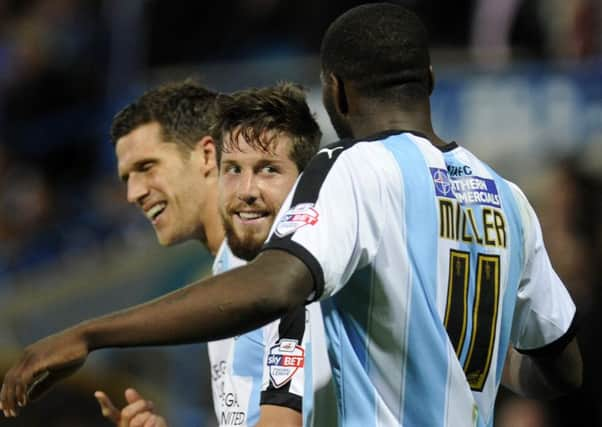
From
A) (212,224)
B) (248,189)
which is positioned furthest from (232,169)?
(212,224)

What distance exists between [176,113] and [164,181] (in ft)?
1.00

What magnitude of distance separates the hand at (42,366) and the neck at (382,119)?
958 millimetres

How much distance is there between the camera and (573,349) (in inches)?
145

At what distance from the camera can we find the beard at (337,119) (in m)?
3.28

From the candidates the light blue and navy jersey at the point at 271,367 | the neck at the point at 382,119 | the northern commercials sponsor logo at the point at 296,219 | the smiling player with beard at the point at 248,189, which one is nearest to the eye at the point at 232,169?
the smiling player with beard at the point at 248,189

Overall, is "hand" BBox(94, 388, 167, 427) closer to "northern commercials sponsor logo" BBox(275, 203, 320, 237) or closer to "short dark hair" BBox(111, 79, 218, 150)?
"short dark hair" BBox(111, 79, 218, 150)

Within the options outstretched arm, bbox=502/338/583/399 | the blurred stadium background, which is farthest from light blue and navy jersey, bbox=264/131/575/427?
the blurred stadium background

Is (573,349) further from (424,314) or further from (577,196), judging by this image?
(577,196)

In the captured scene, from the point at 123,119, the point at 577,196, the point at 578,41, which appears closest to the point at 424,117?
the point at 123,119

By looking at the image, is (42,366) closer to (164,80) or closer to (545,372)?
(545,372)

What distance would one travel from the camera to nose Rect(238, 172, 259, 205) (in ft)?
13.2

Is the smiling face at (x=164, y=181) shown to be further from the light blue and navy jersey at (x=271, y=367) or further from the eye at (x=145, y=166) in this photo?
the light blue and navy jersey at (x=271, y=367)

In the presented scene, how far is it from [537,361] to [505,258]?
0.55 metres

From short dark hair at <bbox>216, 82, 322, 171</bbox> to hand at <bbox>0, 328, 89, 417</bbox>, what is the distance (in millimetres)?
1502
